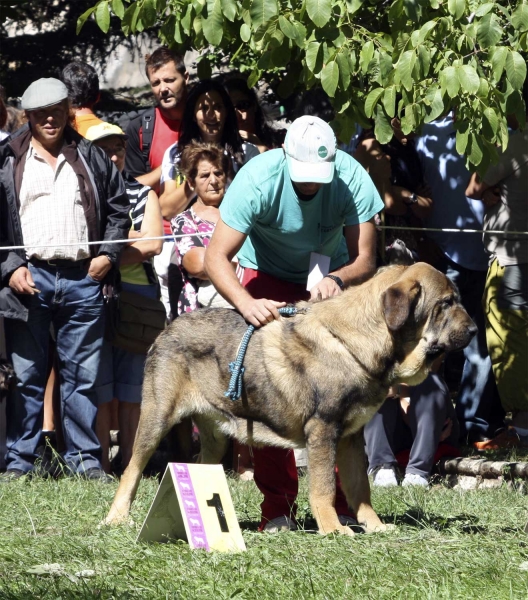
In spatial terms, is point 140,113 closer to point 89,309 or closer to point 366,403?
point 89,309

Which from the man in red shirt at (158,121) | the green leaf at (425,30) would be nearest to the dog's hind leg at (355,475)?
the green leaf at (425,30)

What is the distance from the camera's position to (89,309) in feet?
25.6

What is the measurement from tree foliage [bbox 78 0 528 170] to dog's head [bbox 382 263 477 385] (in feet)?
3.33

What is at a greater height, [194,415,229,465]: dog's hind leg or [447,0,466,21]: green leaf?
[447,0,466,21]: green leaf

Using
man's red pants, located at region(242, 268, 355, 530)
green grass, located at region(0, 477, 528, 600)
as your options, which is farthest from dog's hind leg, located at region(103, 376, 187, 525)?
man's red pants, located at region(242, 268, 355, 530)

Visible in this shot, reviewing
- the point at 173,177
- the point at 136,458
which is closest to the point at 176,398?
the point at 136,458

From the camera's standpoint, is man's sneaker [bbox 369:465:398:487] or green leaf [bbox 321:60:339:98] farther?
man's sneaker [bbox 369:465:398:487]

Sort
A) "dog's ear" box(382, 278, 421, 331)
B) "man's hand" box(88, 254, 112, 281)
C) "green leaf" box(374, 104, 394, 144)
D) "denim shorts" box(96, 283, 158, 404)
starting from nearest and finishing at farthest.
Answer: "dog's ear" box(382, 278, 421, 331)
"green leaf" box(374, 104, 394, 144)
"man's hand" box(88, 254, 112, 281)
"denim shorts" box(96, 283, 158, 404)

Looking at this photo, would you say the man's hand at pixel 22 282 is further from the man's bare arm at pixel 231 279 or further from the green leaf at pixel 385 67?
the green leaf at pixel 385 67

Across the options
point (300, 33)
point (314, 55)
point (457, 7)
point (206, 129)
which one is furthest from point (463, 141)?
point (206, 129)

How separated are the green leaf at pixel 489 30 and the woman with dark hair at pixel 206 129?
2814 millimetres

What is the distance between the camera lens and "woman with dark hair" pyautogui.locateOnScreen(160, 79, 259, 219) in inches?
328

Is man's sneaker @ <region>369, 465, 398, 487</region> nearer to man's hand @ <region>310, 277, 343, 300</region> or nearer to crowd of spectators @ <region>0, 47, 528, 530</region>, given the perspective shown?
crowd of spectators @ <region>0, 47, 528, 530</region>

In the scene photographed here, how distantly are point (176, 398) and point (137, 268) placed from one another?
8.01 feet
